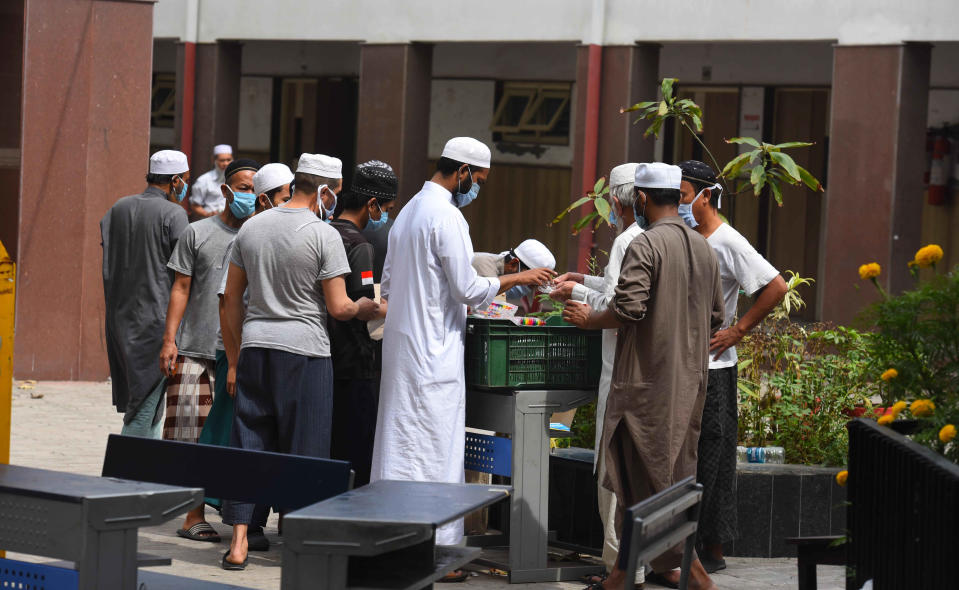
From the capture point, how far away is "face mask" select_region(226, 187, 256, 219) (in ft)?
25.9

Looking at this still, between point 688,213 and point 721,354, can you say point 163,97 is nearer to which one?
point 688,213

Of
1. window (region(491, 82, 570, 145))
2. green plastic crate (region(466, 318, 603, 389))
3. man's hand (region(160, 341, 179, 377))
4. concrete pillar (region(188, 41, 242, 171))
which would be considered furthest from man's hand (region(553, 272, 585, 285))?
concrete pillar (region(188, 41, 242, 171))

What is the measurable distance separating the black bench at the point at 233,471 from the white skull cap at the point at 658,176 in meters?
2.38

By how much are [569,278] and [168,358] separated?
221 centimetres

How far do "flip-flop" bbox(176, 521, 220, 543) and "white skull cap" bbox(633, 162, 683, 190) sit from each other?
2.97 meters

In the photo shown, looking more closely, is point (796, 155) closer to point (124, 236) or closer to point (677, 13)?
point (677, 13)

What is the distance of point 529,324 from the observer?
6.93 metres

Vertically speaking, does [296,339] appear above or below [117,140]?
below

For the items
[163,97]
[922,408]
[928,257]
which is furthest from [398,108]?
[922,408]

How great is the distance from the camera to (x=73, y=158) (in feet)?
43.1

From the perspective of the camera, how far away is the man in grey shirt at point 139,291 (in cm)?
845

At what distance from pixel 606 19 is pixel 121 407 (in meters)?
11.5

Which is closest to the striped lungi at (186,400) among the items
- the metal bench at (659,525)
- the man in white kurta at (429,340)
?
the man in white kurta at (429,340)

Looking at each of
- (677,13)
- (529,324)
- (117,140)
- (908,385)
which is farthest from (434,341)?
(677,13)
